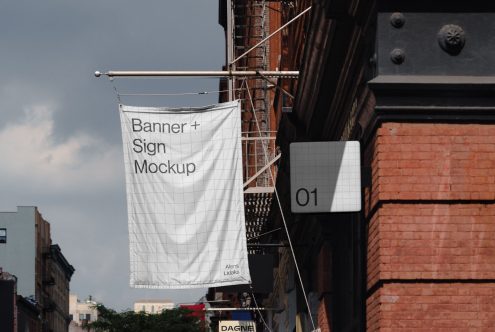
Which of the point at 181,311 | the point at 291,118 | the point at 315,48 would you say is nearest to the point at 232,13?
the point at 291,118

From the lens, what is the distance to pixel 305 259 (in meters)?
21.8

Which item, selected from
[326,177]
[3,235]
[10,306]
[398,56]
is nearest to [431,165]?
[398,56]

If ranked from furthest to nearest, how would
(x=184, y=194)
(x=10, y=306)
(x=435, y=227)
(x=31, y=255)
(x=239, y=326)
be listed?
(x=31, y=255) < (x=10, y=306) < (x=239, y=326) < (x=184, y=194) < (x=435, y=227)

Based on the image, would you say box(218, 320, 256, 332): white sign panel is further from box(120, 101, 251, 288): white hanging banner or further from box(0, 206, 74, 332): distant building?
box(0, 206, 74, 332): distant building

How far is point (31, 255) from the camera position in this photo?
109938 mm

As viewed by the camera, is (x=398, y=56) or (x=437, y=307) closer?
(x=437, y=307)

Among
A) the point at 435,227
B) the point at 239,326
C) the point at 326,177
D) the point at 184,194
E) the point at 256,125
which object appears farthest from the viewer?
the point at 239,326

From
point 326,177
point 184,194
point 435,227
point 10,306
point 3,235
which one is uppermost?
point 3,235

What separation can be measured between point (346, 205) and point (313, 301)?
8.03 meters

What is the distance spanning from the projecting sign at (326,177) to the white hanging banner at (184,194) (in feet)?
5.32

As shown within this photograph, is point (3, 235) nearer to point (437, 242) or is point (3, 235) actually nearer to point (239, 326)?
point (239, 326)

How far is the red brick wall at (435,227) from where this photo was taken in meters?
10.9

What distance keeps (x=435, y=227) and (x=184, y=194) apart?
3552 millimetres

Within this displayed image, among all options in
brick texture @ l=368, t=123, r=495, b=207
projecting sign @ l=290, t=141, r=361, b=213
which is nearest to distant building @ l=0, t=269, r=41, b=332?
projecting sign @ l=290, t=141, r=361, b=213
